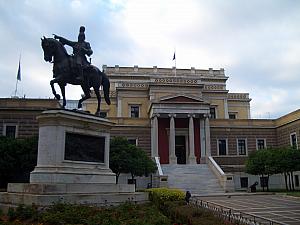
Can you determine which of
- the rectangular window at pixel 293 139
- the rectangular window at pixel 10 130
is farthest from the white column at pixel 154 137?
the rectangular window at pixel 293 139

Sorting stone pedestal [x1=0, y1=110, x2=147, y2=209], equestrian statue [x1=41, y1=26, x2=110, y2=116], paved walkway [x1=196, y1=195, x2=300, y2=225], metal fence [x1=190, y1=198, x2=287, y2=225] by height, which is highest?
equestrian statue [x1=41, y1=26, x2=110, y2=116]

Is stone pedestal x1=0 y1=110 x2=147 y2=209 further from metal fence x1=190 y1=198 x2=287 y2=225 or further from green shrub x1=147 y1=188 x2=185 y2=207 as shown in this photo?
metal fence x1=190 y1=198 x2=287 y2=225

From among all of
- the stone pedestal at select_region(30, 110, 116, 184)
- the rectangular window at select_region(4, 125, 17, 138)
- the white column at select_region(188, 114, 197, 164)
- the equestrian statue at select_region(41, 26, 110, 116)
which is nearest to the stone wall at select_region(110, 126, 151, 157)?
the white column at select_region(188, 114, 197, 164)

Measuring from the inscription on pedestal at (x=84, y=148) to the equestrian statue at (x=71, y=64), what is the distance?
5.45ft

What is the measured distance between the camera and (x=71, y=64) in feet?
44.8

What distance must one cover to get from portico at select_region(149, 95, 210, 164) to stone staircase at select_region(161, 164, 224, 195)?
2331 mm

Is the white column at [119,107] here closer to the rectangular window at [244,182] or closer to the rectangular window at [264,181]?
the rectangular window at [244,182]

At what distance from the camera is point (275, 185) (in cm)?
3900

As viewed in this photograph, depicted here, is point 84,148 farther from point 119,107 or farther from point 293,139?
point 119,107

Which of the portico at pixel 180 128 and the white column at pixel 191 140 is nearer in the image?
the white column at pixel 191 140

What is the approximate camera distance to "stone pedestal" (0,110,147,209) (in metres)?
11.1

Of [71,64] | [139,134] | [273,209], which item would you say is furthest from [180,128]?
[71,64]

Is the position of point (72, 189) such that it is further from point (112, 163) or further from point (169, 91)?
point (169, 91)

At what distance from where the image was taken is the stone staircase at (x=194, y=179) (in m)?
30.4
